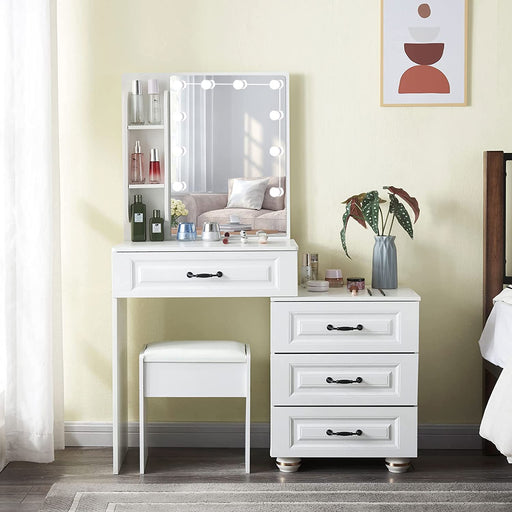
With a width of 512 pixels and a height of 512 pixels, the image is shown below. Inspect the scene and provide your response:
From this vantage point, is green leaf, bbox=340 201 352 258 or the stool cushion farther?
green leaf, bbox=340 201 352 258

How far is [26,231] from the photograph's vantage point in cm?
302

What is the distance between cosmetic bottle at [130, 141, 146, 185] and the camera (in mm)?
3258

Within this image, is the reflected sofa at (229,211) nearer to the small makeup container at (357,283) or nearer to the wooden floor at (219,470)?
the small makeup container at (357,283)

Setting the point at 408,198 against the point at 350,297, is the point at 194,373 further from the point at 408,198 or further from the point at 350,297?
the point at 408,198

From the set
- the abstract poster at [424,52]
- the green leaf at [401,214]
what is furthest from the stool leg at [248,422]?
the abstract poster at [424,52]

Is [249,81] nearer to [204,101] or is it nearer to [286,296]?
[204,101]

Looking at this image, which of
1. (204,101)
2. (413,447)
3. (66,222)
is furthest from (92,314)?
(413,447)

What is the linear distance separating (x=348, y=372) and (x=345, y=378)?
26mm

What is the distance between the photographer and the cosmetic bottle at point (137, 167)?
326 cm

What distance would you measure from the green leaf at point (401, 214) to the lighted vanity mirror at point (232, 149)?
1.45ft

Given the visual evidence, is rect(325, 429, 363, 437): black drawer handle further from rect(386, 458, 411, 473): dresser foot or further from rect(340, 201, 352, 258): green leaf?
rect(340, 201, 352, 258): green leaf

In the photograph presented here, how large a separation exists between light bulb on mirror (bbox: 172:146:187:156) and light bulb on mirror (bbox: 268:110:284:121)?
384mm

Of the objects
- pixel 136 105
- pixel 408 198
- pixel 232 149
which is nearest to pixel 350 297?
pixel 408 198

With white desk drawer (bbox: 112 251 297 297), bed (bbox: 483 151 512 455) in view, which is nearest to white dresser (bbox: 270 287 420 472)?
white desk drawer (bbox: 112 251 297 297)
